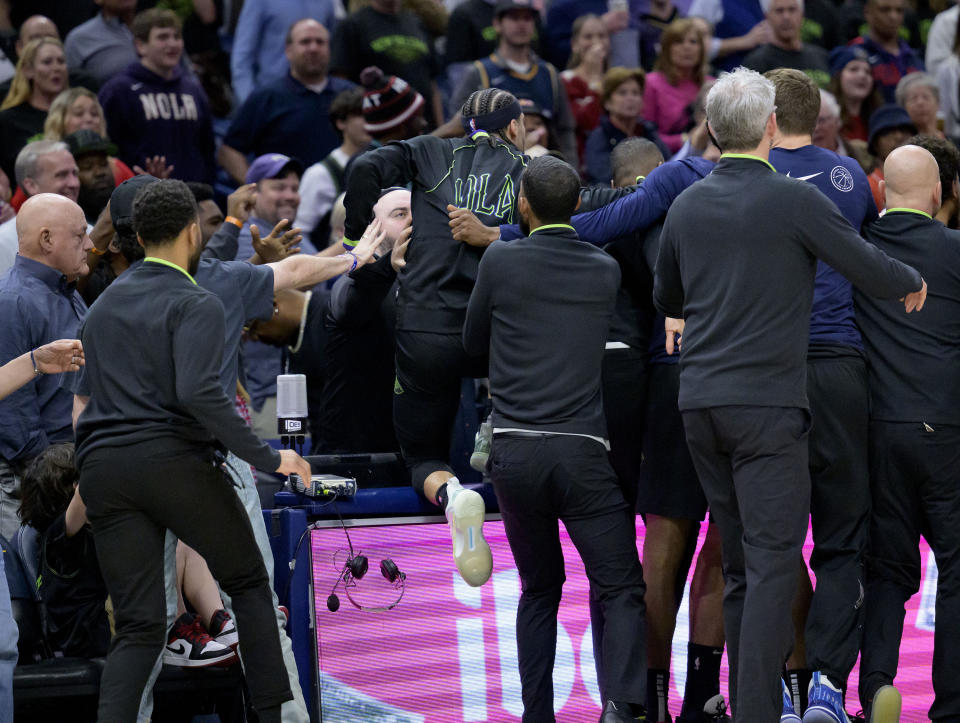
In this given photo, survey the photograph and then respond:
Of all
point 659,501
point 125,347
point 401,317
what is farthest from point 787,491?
point 125,347

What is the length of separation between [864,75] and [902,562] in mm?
6546

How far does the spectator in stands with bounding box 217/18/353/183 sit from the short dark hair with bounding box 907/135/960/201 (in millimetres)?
4911

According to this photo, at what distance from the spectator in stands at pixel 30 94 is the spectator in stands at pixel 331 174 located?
1651 mm

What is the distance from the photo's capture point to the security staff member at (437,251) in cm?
559

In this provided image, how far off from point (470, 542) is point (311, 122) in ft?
16.2

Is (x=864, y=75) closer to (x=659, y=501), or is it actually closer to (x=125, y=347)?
(x=659, y=501)

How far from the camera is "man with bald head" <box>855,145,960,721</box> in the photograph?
5105mm

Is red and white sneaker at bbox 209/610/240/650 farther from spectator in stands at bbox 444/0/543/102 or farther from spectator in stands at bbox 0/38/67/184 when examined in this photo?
spectator in stands at bbox 444/0/543/102

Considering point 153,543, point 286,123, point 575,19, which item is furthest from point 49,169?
point 575,19

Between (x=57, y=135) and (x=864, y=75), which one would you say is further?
(x=864, y=75)

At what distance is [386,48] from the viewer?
10.0 meters

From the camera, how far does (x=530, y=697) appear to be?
5.07 m

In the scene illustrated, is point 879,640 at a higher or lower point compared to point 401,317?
lower

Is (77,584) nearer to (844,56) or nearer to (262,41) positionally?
(262,41)
